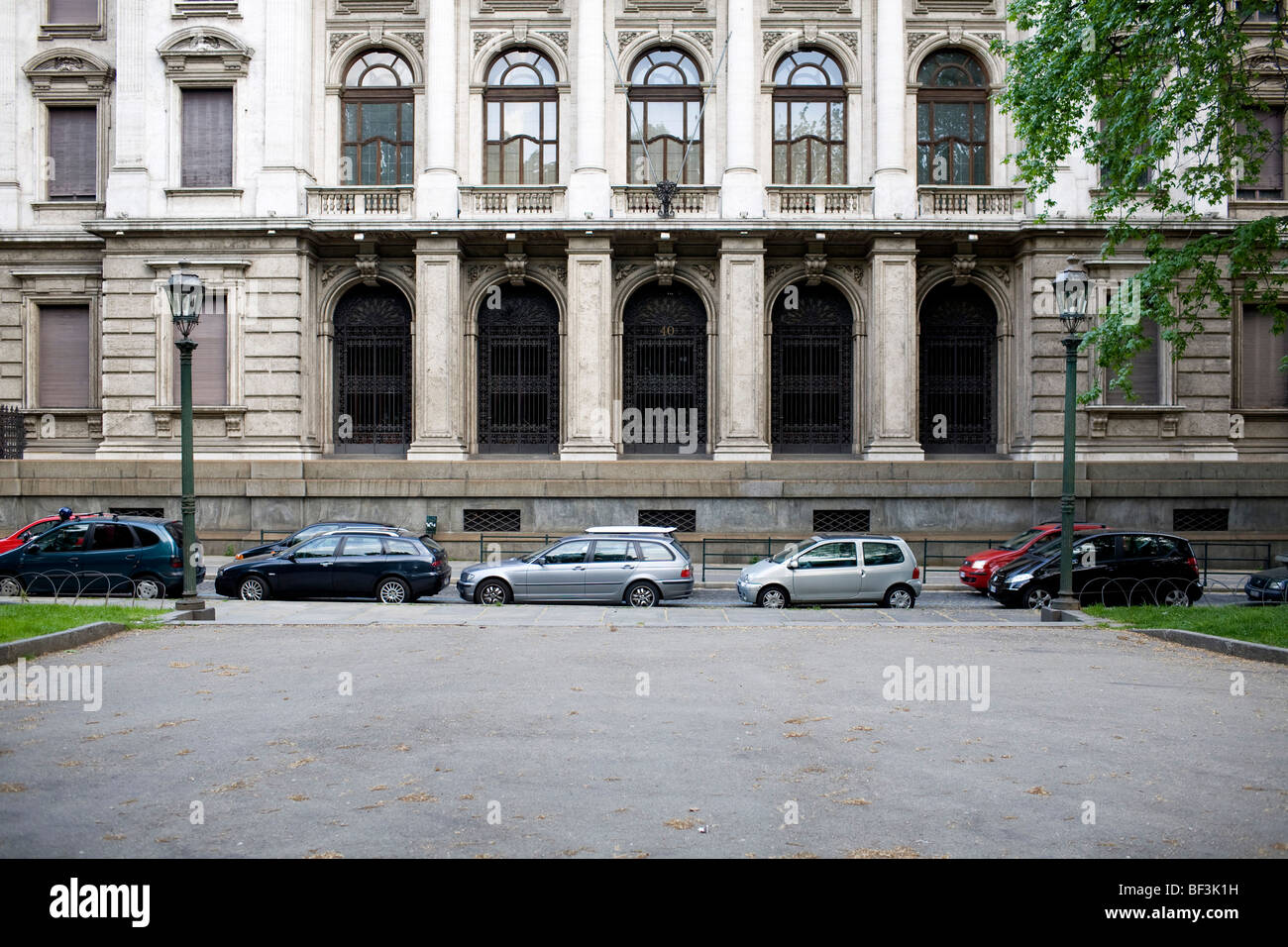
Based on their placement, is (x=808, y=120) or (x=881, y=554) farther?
(x=808, y=120)

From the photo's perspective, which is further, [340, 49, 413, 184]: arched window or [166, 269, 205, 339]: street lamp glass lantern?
[340, 49, 413, 184]: arched window

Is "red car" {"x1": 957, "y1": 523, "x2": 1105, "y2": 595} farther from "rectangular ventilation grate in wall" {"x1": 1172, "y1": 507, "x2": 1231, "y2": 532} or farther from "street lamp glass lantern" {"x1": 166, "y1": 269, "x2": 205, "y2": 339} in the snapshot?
"street lamp glass lantern" {"x1": 166, "y1": 269, "x2": 205, "y2": 339}

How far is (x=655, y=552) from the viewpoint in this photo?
20.3 m

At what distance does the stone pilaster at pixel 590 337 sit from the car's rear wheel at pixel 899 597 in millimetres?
10447

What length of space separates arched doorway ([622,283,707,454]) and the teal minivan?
13587 millimetres

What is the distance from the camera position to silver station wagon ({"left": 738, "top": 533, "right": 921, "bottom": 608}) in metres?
20.0

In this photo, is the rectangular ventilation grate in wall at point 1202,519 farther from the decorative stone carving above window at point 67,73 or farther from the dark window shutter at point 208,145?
the decorative stone carving above window at point 67,73

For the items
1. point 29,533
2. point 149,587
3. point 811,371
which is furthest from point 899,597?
point 29,533

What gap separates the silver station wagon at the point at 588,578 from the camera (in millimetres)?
19906

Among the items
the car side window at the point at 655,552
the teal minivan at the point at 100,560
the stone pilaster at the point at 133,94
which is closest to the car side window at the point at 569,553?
the car side window at the point at 655,552

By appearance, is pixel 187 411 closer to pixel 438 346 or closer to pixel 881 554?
pixel 438 346

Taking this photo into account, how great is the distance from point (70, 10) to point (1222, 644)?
3378cm

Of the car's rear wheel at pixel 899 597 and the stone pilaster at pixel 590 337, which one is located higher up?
the stone pilaster at pixel 590 337

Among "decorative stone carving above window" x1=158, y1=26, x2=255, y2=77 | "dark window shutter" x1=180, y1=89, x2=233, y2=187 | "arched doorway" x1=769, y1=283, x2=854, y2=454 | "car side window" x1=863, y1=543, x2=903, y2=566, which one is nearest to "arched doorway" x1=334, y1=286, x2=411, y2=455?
"dark window shutter" x1=180, y1=89, x2=233, y2=187
